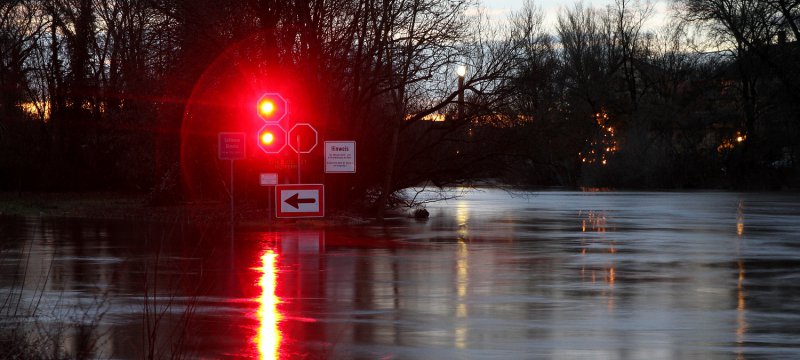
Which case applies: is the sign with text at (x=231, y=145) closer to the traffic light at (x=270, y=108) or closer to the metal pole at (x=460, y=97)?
the traffic light at (x=270, y=108)

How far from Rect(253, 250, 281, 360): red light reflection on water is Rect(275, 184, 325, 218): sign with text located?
1114 cm

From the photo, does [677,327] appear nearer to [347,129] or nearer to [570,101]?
[347,129]

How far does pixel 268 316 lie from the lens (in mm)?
13453

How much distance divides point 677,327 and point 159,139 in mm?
33824

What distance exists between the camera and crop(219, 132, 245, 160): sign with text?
33062 mm

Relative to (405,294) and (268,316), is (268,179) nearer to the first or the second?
(405,294)

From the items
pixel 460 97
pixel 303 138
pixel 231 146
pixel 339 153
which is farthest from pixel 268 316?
pixel 460 97

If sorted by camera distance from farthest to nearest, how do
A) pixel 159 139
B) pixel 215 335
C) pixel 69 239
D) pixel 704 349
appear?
pixel 159 139
pixel 69 239
pixel 215 335
pixel 704 349

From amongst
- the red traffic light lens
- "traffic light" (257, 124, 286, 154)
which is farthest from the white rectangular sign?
the red traffic light lens

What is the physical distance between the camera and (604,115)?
90062mm

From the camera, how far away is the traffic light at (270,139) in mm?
31578

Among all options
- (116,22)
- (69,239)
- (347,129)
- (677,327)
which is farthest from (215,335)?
(116,22)

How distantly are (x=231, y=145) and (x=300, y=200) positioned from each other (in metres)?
3.01

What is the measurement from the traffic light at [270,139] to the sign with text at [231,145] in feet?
5.65
